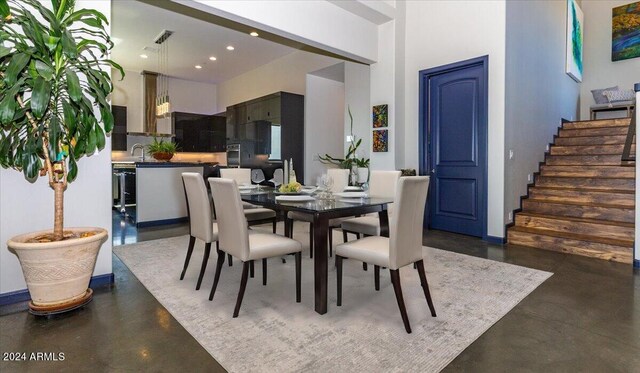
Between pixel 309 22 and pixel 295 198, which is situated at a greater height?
pixel 309 22

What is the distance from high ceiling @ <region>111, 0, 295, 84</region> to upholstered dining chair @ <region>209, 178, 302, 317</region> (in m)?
4.04

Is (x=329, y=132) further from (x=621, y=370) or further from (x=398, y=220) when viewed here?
(x=621, y=370)

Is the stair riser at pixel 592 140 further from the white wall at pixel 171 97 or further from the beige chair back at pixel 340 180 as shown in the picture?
the white wall at pixel 171 97

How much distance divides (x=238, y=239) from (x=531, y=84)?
493 cm

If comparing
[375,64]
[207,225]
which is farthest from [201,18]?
[207,225]

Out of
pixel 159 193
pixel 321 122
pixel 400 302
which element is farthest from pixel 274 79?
pixel 400 302

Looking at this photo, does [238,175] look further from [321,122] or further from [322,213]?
[321,122]

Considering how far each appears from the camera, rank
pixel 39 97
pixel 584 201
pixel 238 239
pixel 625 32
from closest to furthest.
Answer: pixel 39 97, pixel 238 239, pixel 584 201, pixel 625 32

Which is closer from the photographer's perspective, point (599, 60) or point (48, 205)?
point (48, 205)

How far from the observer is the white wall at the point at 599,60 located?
280 inches

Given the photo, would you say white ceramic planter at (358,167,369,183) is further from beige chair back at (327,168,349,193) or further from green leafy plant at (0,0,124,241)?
green leafy plant at (0,0,124,241)

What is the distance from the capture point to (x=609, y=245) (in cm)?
358

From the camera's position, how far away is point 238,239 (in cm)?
226

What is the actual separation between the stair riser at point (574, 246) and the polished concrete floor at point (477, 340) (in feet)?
2.49
